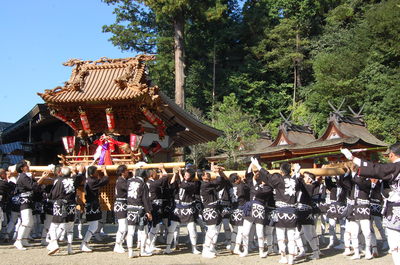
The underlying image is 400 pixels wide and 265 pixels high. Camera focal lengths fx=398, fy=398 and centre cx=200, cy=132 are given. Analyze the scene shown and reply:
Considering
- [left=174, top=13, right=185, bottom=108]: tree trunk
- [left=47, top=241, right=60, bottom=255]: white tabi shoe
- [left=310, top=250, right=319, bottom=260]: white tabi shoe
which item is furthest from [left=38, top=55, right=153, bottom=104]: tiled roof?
[left=174, top=13, right=185, bottom=108]: tree trunk

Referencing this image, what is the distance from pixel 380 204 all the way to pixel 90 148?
8196 mm

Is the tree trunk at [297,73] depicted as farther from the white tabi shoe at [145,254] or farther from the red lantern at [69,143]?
the white tabi shoe at [145,254]

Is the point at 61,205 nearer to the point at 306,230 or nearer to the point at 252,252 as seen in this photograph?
the point at 252,252

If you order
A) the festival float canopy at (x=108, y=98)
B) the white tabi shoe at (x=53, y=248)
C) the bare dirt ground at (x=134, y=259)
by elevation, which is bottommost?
the bare dirt ground at (x=134, y=259)

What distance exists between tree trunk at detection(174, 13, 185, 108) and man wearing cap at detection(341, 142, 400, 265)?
18.4 meters

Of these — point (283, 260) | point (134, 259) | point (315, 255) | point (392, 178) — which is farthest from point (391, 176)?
point (134, 259)

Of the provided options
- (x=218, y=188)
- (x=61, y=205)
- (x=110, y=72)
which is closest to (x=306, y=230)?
(x=218, y=188)

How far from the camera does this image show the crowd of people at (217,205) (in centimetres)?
733

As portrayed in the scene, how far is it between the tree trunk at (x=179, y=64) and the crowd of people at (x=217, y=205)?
1481 cm

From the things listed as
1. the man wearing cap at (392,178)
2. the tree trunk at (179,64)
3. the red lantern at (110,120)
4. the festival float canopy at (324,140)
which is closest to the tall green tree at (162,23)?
the tree trunk at (179,64)

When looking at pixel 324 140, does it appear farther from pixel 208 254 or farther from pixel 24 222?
pixel 24 222

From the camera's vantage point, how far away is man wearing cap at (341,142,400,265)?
4848 mm

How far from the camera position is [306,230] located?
7602 mm

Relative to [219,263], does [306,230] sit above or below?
above
